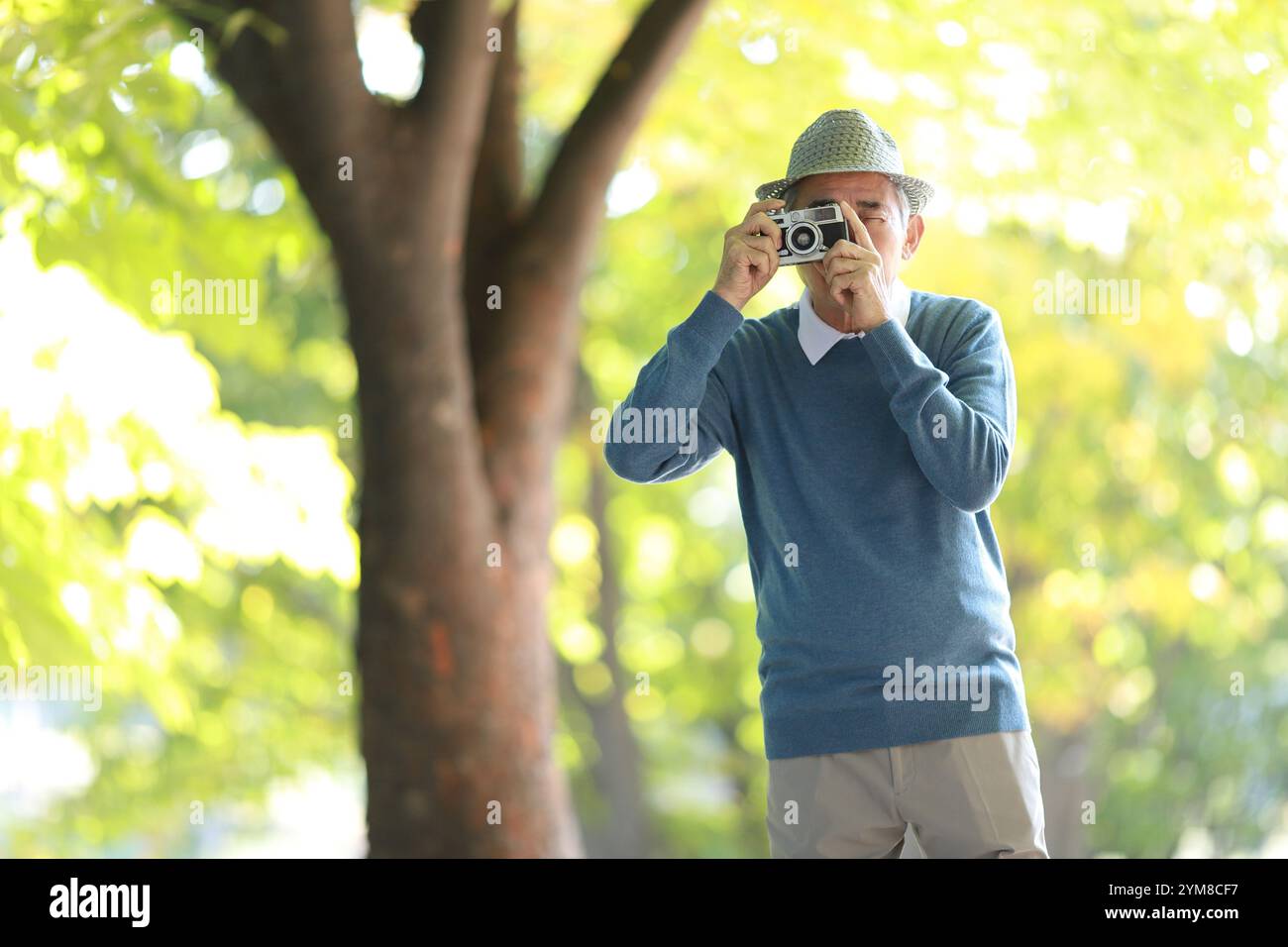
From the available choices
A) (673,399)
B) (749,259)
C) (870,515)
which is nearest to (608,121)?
(749,259)

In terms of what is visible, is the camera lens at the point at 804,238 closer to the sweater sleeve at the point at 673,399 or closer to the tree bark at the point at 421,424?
the sweater sleeve at the point at 673,399

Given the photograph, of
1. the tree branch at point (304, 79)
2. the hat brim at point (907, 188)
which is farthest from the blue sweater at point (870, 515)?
the tree branch at point (304, 79)

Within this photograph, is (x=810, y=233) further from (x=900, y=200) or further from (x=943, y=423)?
(x=943, y=423)

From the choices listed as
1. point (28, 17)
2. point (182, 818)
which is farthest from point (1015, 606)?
point (28, 17)

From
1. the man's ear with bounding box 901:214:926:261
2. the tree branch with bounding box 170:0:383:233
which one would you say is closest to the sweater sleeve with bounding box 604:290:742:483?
the man's ear with bounding box 901:214:926:261

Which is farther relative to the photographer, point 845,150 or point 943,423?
point 845,150

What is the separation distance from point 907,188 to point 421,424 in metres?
1.92

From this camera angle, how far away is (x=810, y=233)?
189 centimetres

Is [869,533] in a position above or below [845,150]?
below

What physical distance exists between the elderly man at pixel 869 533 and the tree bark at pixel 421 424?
1822 mm

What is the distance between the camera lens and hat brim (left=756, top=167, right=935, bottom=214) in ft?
6.44

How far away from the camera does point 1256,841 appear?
32.7ft

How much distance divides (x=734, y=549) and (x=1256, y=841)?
442 cm

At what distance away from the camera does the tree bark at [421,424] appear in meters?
3.60
